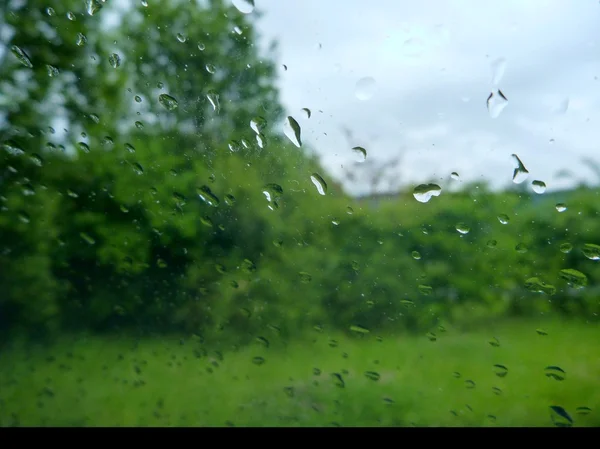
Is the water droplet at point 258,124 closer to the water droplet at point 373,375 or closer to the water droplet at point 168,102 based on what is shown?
the water droplet at point 168,102

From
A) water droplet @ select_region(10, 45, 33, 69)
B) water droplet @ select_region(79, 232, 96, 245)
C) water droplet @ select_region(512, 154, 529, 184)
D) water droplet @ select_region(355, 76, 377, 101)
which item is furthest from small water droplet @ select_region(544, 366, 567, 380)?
water droplet @ select_region(10, 45, 33, 69)

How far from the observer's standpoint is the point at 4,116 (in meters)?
2.00

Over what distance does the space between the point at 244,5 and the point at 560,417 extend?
1613 mm

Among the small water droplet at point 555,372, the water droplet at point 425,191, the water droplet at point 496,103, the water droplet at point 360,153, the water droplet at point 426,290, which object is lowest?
the small water droplet at point 555,372

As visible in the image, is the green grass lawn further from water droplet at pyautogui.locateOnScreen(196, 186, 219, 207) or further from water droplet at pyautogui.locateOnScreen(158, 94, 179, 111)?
water droplet at pyautogui.locateOnScreen(158, 94, 179, 111)

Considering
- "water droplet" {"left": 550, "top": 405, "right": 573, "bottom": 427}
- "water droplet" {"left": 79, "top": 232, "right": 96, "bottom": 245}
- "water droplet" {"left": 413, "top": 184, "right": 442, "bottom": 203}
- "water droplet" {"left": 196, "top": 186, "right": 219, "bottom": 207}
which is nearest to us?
"water droplet" {"left": 550, "top": 405, "right": 573, "bottom": 427}

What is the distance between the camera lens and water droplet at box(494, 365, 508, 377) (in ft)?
5.04

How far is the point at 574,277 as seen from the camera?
154cm

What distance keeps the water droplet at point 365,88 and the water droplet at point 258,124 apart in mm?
320

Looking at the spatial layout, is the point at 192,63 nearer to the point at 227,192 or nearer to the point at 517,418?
the point at 227,192

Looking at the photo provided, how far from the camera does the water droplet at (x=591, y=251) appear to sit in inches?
60.6

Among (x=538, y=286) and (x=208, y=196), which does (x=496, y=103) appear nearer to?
(x=538, y=286)

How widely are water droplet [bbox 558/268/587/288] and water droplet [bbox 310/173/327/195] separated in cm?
77

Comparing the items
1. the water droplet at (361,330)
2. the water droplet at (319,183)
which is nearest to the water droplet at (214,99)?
the water droplet at (319,183)
